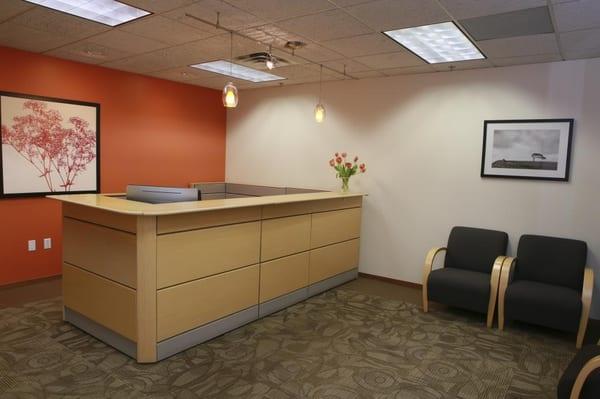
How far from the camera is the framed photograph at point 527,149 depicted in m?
4.35

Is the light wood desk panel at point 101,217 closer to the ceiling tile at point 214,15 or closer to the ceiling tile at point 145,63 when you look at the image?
the ceiling tile at point 214,15

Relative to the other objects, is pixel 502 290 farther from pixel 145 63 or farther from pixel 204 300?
pixel 145 63

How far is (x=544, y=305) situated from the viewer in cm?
373

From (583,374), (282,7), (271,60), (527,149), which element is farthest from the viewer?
(527,149)

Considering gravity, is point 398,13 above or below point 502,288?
above

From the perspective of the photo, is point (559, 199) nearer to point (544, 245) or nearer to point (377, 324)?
point (544, 245)

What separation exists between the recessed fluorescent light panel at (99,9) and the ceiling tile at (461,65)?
319cm

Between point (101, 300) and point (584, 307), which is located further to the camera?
point (584, 307)

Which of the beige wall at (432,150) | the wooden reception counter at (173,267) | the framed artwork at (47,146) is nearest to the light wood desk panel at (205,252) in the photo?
the wooden reception counter at (173,267)

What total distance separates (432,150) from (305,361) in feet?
10.3

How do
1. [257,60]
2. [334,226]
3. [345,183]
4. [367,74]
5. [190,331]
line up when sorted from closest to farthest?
[190,331]
[257,60]
[334,226]
[367,74]
[345,183]

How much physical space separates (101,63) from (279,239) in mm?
3282

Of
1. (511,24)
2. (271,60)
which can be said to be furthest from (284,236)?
(511,24)

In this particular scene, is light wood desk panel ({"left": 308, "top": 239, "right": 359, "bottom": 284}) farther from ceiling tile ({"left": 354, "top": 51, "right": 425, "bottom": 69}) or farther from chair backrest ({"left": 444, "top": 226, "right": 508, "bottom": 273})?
ceiling tile ({"left": 354, "top": 51, "right": 425, "bottom": 69})
